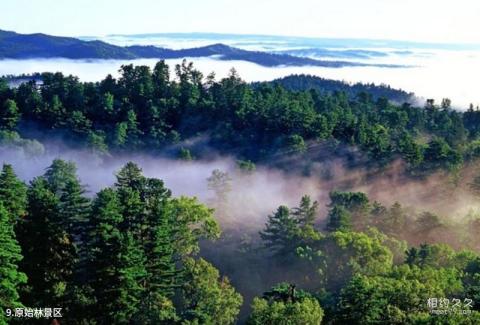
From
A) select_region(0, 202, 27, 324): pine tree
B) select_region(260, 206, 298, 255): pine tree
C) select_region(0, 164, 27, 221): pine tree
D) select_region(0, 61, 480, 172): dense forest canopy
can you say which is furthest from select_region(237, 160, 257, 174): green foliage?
select_region(0, 202, 27, 324): pine tree

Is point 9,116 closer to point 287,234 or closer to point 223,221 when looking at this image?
point 223,221

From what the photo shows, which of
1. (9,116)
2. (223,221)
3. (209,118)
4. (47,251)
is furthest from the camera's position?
(209,118)

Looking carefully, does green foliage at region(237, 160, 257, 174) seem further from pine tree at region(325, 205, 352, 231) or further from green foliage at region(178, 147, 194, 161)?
pine tree at region(325, 205, 352, 231)

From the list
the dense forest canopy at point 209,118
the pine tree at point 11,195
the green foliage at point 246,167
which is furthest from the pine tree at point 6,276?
the dense forest canopy at point 209,118

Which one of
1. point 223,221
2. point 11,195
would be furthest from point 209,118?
point 11,195

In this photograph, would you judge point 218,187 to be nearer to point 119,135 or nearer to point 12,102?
point 119,135

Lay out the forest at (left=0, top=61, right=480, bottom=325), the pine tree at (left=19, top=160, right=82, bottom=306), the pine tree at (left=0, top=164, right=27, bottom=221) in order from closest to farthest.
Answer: the forest at (left=0, top=61, right=480, bottom=325), the pine tree at (left=19, top=160, right=82, bottom=306), the pine tree at (left=0, top=164, right=27, bottom=221)

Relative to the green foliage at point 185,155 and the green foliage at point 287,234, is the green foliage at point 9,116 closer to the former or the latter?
the green foliage at point 185,155

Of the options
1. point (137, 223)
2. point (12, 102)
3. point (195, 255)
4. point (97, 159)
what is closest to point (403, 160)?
point (195, 255)
